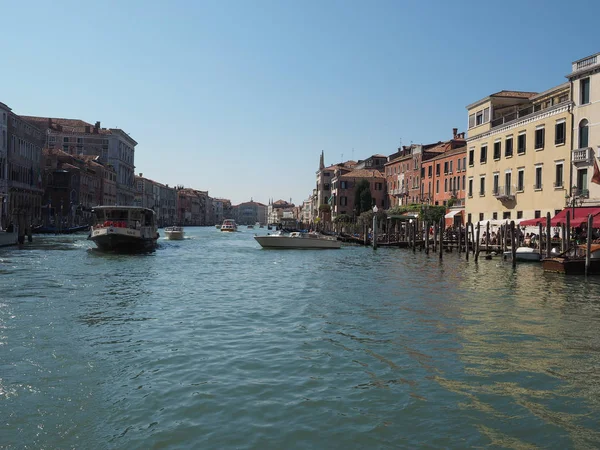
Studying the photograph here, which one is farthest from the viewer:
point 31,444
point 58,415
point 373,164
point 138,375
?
point 373,164

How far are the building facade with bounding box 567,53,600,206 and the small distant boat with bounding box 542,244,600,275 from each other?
19.0ft

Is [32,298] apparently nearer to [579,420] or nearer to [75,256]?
[579,420]

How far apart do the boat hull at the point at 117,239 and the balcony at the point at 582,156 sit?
2213 cm

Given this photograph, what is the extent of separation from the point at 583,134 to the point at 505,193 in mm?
6915

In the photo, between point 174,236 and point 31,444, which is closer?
point 31,444

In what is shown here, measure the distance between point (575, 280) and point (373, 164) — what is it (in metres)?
60.8

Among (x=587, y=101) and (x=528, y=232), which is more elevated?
(x=587, y=101)

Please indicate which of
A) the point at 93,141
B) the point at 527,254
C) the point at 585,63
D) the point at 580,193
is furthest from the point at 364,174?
the point at 527,254

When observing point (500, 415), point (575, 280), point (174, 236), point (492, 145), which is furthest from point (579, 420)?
point (174, 236)

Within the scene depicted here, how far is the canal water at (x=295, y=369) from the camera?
5383 millimetres

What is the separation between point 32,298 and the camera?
13.1m

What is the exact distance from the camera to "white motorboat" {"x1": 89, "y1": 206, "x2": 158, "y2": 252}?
2908cm

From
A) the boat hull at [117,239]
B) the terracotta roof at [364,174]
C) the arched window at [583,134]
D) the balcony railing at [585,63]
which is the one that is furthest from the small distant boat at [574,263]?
the terracotta roof at [364,174]

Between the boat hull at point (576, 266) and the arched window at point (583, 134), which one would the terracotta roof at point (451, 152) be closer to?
the arched window at point (583, 134)
